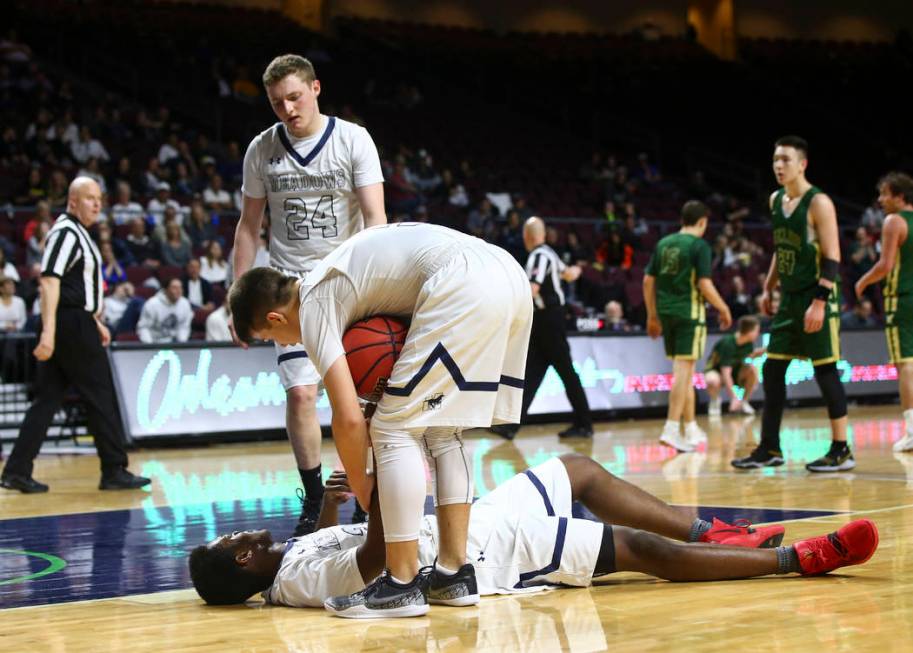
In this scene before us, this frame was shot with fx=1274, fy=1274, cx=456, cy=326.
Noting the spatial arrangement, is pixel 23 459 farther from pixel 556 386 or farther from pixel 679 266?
pixel 556 386

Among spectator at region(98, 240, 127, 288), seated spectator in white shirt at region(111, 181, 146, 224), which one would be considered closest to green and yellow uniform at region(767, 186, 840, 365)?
spectator at region(98, 240, 127, 288)

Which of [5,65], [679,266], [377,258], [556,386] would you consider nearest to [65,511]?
[377,258]

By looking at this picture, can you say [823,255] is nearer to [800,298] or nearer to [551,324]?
[800,298]

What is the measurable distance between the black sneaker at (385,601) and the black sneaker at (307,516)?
154cm

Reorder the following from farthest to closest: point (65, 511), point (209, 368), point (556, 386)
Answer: point (556, 386), point (209, 368), point (65, 511)

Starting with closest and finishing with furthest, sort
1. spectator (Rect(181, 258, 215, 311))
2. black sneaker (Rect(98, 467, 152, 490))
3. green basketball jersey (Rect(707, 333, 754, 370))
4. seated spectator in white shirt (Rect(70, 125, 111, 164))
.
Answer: black sneaker (Rect(98, 467, 152, 490)), spectator (Rect(181, 258, 215, 311)), green basketball jersey (Rect(707, 333, 754, 370)), seated spectator in white shirt (Rect(70, 125, 111, 164))

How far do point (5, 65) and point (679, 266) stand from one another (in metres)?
11.7

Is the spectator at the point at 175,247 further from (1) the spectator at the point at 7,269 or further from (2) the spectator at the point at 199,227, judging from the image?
(1) the spectator at the point at 7,269

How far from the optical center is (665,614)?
3.65 metres

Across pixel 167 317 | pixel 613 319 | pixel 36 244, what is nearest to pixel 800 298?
pixel 167 317

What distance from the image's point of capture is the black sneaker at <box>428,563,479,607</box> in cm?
390

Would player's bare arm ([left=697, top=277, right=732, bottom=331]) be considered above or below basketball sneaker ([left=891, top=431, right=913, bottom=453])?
above

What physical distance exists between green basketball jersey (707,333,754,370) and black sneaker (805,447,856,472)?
6196 mm

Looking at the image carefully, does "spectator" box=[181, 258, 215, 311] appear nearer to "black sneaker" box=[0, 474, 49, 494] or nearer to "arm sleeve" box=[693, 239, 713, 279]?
"black sneaker" box=[0, 474, 49, 494]
